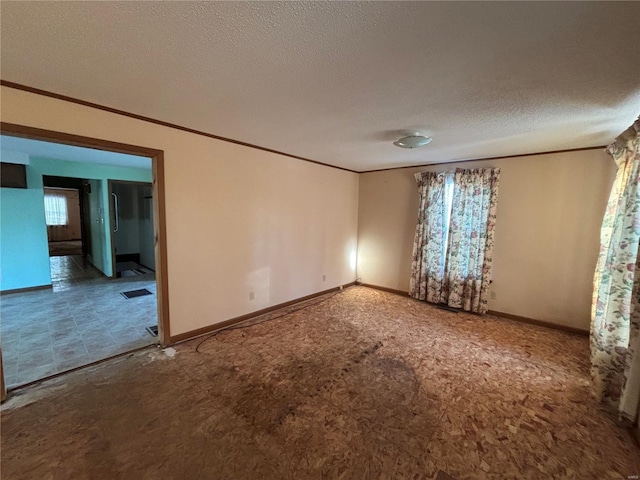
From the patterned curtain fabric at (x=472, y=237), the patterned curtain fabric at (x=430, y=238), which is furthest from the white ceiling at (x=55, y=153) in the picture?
the patterned curtain fabric at (x=472, y=237)

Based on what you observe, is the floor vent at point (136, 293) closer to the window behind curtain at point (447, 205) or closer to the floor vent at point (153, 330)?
the floor vent at point (153, 330)

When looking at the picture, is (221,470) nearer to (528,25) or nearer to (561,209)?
(528,25)

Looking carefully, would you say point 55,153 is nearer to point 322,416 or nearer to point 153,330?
point 153,330

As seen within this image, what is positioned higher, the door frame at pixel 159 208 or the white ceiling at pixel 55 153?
the white ceiling at pixel 55 153

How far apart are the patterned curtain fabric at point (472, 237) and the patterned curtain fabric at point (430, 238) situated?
0.51 feet

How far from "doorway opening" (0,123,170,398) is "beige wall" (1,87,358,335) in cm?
14

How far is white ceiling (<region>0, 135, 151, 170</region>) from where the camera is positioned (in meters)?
3.75

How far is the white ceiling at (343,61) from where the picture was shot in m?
1.19

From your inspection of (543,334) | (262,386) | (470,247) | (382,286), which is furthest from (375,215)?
(262,386)

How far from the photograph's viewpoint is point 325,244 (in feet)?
15.7

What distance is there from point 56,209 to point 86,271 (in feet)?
18.6

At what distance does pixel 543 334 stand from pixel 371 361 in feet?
8.20

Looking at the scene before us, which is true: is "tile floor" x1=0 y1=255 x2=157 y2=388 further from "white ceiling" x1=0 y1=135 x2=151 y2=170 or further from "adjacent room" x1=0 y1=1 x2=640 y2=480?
"white ceiling" x1=0 y1=135 x2=151 y2=170

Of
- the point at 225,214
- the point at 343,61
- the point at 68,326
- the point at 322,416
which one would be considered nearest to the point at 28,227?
the point at 68,326
